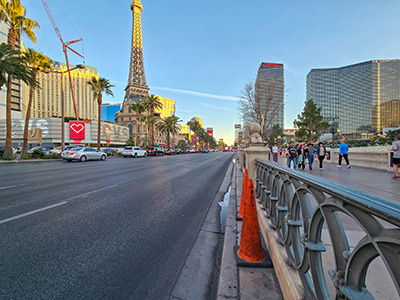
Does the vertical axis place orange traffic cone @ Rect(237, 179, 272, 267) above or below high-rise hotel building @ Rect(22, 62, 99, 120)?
below

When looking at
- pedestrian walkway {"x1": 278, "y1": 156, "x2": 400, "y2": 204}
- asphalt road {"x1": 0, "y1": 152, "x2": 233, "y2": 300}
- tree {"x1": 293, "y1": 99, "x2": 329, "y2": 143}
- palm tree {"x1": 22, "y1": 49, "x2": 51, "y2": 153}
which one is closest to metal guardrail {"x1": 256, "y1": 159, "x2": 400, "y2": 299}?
asphalt road {"x1": 0, "y1": 152, "x2": 233, "y2": 300}

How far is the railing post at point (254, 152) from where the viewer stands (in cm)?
504

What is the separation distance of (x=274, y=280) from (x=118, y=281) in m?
1.83

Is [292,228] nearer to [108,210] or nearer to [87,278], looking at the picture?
[87,278]

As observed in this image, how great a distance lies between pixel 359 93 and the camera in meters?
116

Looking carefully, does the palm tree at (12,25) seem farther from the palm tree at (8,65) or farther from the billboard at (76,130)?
the billboard at (76,130)

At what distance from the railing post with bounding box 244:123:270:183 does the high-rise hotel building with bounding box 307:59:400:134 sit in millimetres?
123732

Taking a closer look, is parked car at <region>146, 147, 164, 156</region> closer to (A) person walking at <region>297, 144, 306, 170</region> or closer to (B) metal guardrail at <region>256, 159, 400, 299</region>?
(A) person walking at <region>297, 144, 306, 170</region>

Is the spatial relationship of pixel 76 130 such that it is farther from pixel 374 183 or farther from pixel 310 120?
pixel 310 120

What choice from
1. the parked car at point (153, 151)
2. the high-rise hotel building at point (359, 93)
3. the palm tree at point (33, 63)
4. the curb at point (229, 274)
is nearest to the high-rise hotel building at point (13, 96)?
the palm tree at point (33, 63)

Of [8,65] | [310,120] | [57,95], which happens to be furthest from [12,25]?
[57,95]

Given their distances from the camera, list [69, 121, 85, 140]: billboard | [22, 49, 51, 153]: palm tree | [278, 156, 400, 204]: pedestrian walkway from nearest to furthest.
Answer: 1. [278, 156, 400, 204]: pedestrian walkway
2. [22, 49, 51, 153]: palm tree
3. [69, 121, 85, 140]: billboard

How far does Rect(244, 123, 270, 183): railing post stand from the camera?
5.04m

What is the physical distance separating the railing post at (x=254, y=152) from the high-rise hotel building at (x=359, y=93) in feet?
406
